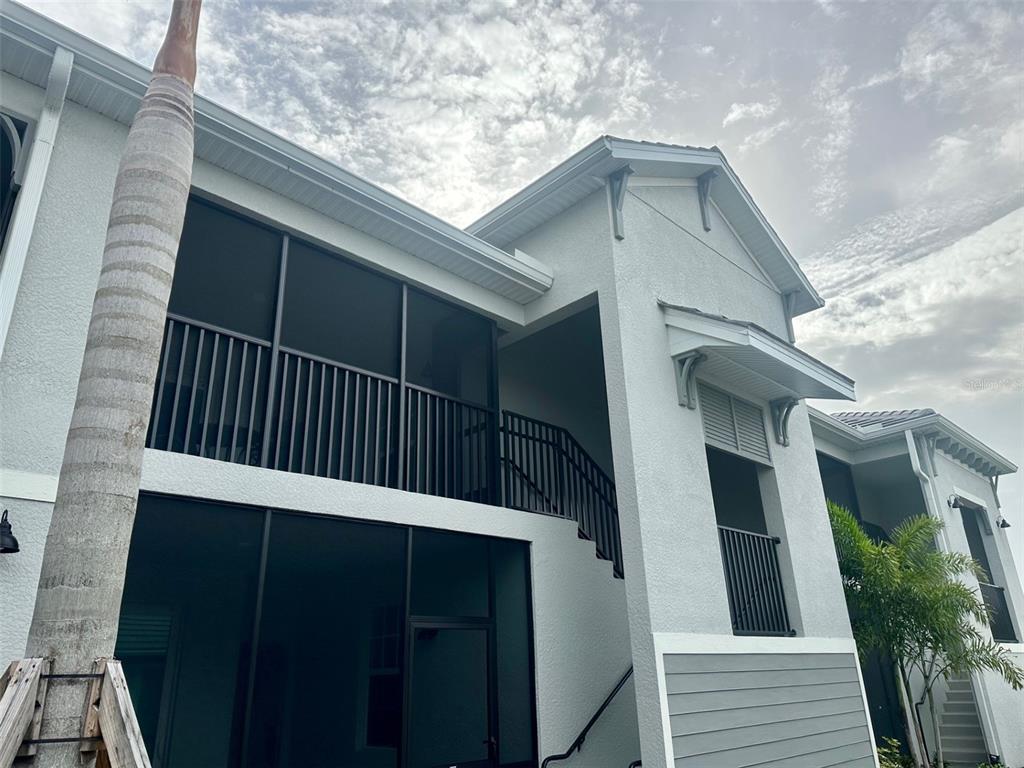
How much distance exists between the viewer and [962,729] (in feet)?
33.7

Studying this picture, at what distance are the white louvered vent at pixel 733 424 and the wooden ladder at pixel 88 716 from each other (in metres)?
6.19

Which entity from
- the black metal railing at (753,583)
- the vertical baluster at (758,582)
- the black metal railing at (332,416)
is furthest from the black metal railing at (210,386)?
the vertical baluster at (758,582)

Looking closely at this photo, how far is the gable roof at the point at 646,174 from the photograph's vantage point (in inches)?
284

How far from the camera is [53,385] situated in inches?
161

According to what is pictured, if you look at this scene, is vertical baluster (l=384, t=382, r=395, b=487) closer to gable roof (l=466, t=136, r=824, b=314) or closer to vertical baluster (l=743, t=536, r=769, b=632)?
gable roof (l=466, t=136, r=824, b=314)

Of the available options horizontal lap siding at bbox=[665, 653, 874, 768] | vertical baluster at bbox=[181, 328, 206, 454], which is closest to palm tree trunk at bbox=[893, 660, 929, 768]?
horizontal lap siding at bbox=[665, 653, 874, 768]

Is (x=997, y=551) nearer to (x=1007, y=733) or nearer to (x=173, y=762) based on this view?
(x=1007, y=733)

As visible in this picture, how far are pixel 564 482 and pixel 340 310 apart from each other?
10.6ft

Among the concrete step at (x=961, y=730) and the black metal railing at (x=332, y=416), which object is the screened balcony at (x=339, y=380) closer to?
the black metal railing at (x=332, y=416)

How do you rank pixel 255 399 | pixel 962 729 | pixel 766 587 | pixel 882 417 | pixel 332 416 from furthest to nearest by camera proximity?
1. pixel 882 417
2. pixel 962 729
3. pixel 766 587
4. pixel 332 416
5. pixel 255 399

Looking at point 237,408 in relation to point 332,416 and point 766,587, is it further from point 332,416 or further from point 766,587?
point 766,587

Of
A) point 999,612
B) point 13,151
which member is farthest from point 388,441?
point 999,612

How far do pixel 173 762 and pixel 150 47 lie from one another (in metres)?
6.64

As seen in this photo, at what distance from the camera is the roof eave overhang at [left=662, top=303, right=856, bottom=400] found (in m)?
6.88
